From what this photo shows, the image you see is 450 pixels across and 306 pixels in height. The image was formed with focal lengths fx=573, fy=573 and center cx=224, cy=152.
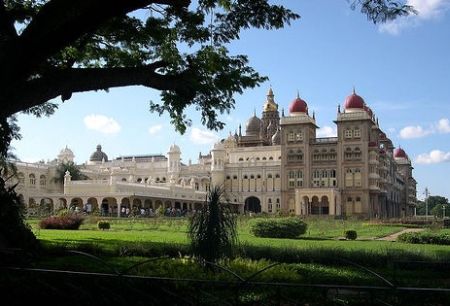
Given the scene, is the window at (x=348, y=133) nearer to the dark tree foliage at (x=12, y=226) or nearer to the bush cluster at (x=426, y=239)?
the bush cluster at (x=426, y=239)

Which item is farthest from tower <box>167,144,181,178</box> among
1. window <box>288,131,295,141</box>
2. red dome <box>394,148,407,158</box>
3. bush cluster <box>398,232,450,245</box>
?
bush cluster <box>398,232,450,245</box>

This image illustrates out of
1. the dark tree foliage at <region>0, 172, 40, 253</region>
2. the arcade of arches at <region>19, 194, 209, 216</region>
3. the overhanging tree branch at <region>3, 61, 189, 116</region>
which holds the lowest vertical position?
the dark tree foliage at <region>0, 172, 40, 253</region>

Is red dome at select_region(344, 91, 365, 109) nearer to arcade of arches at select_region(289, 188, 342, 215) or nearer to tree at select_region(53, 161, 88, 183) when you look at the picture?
arcade of arches at select_region(289, 188, 342, 215)

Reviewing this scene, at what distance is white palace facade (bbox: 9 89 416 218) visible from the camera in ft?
211

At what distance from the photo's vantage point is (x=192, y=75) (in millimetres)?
12016

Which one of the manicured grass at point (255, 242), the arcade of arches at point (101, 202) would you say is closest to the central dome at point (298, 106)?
the arcade of arches at point (101, 202)

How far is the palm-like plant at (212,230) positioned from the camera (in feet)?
29.0

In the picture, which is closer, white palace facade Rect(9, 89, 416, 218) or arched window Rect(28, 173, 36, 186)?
white palace facade Rect(9, 89, 416, 218)

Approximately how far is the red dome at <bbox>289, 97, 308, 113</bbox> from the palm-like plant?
66.6m

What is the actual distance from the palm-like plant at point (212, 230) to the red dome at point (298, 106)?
66.6m

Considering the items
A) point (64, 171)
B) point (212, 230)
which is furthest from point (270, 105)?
point (212, 230)

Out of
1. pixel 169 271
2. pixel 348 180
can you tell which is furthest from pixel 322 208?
pixel 169 271

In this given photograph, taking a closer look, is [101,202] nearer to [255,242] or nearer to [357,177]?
[357,177]

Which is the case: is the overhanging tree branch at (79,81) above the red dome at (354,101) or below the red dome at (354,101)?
below
